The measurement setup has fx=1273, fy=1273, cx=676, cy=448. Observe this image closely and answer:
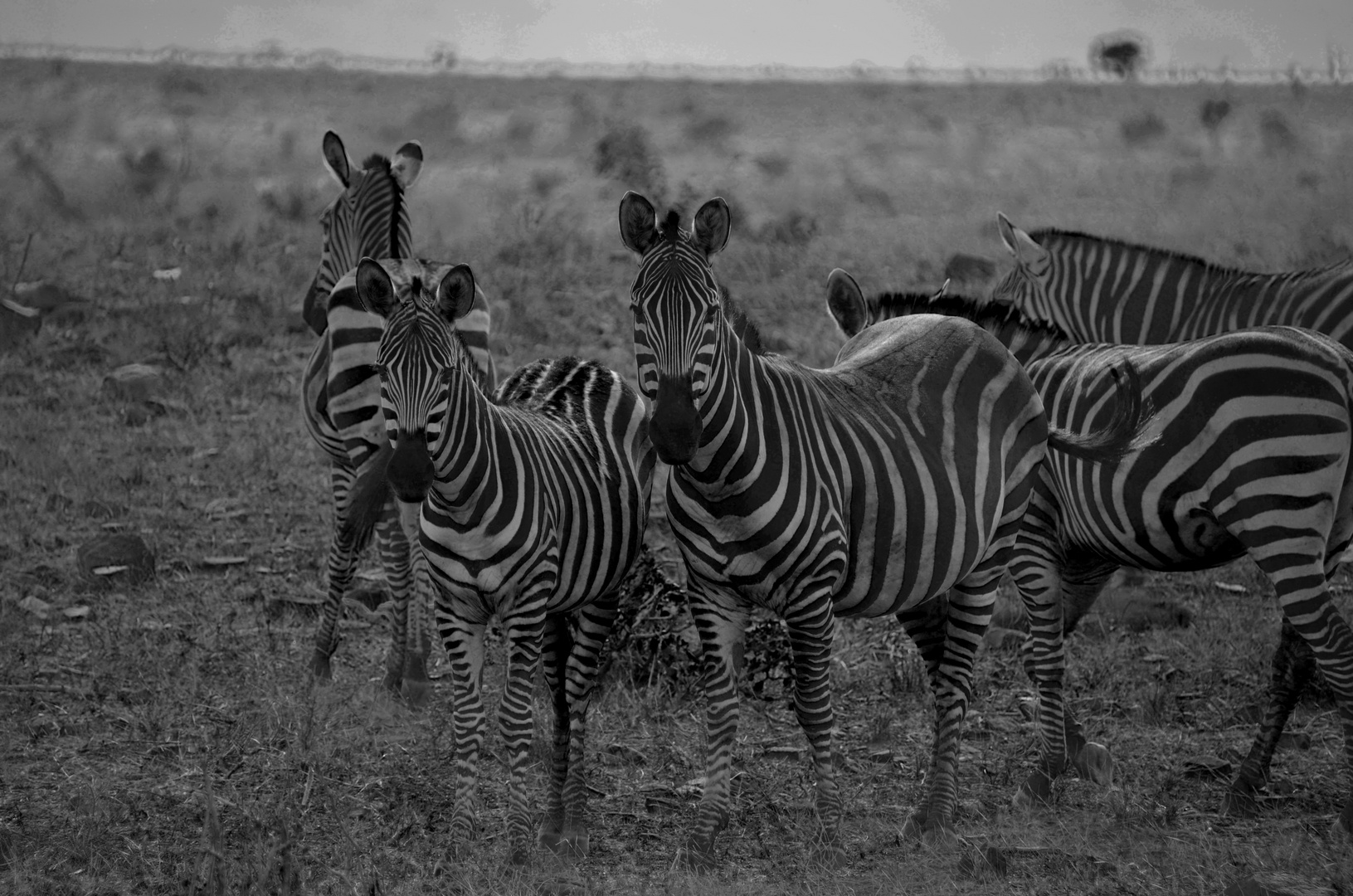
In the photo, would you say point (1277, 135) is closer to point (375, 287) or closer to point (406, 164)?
point (406, 164)

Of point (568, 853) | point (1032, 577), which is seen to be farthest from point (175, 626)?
point (1032, 577)

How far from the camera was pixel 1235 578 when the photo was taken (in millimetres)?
8680

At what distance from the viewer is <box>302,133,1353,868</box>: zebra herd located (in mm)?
4949

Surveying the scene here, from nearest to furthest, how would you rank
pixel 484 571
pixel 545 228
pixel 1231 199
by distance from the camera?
pixel 484 571
pixel 545 228
pixel 1231 199

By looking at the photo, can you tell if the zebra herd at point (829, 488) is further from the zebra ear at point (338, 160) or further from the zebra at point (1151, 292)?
the zebra ear at point (338, 160)

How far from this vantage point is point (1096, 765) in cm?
620

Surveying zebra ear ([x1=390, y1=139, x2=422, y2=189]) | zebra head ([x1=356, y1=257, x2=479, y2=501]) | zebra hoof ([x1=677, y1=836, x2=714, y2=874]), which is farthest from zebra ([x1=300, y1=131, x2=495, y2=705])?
zebra hoof ([x1=677, y1=836, x2=714, y2=874])

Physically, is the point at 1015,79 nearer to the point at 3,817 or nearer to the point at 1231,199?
the point at 1231,199

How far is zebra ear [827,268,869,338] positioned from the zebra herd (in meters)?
0.07

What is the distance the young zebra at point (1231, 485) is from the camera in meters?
5.39

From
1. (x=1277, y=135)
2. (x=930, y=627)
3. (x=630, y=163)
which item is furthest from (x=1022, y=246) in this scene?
(x=1277, y=135)

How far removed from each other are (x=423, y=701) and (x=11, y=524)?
3.85 meters

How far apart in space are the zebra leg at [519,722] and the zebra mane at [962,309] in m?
2.67

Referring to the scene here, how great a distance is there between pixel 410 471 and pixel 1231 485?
11.4ft
